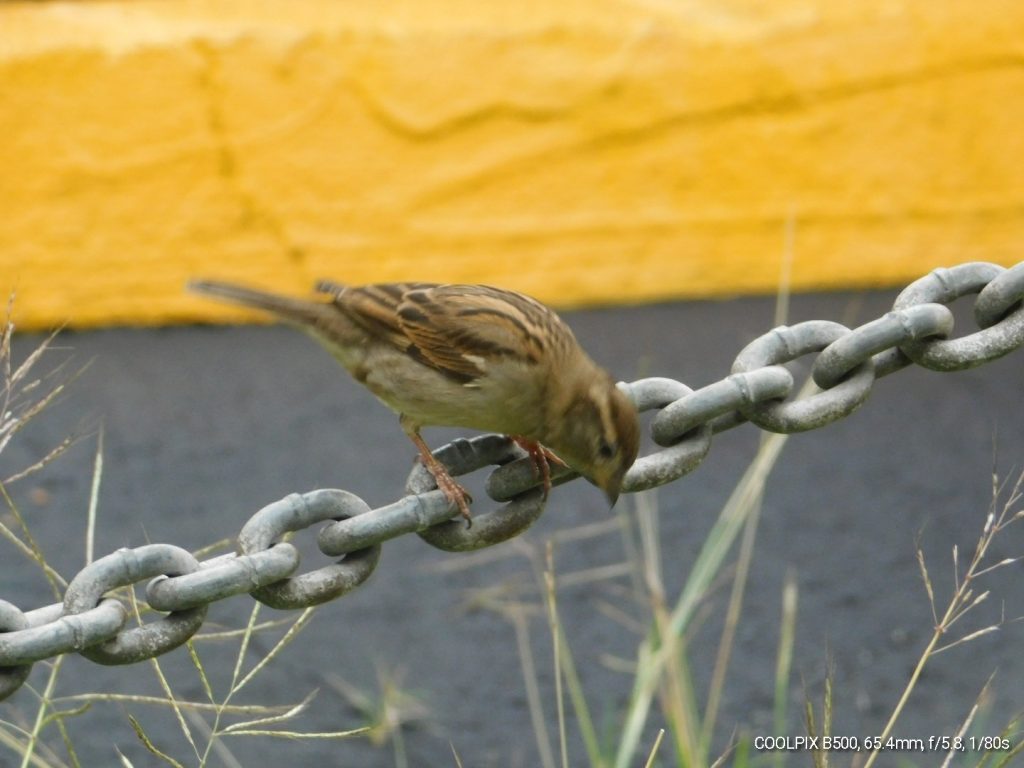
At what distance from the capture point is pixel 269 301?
2.96m

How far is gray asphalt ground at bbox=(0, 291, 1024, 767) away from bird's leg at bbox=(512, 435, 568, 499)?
42.5 inches

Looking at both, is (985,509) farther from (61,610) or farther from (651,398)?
(61,610)

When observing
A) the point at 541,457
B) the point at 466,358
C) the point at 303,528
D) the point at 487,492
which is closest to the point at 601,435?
the point at 541,457

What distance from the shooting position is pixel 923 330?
2357 millimetres

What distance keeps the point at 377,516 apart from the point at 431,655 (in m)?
2.03

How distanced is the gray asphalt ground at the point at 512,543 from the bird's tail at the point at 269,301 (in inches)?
42.0

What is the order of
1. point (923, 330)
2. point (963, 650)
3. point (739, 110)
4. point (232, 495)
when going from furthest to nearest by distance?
point (739, 110) → point (232, 495) → point (963, 650) → point (923, 330)

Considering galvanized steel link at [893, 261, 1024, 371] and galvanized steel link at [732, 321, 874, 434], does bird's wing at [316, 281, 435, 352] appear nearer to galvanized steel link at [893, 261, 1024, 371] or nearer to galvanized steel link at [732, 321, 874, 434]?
galvanized steel link at [732, 321, 874, 434]

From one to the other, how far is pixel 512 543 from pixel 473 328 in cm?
139

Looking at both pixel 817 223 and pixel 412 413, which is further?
pixel 817 223

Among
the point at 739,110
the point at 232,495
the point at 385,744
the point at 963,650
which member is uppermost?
the point at 739,110

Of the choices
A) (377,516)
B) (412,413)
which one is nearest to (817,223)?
(412,413)

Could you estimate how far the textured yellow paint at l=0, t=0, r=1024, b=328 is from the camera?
4.71m

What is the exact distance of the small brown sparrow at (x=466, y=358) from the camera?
8.91ft
